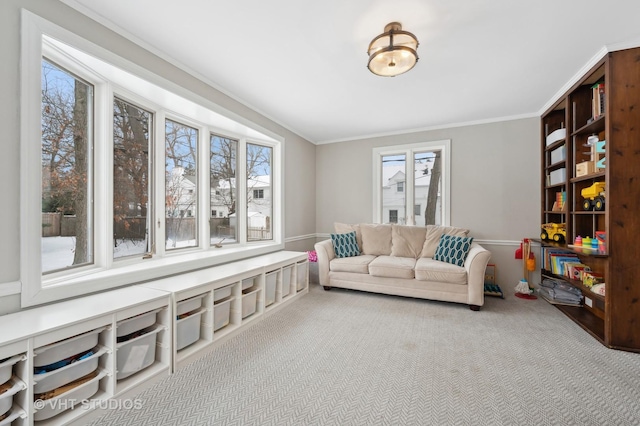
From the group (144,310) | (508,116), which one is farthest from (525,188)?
(144,310)

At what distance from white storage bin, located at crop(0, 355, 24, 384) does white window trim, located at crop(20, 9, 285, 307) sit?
0.45 meters

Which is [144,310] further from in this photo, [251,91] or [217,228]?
[251,91]

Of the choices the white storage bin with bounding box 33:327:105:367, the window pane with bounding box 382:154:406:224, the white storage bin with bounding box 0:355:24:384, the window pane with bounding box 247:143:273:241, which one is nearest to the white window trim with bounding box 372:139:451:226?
the window pane with bounding box 382:154:406:224

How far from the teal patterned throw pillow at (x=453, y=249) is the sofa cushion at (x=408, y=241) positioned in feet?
1.09

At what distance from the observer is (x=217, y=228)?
339 cm

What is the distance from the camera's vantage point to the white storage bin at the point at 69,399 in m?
1.32

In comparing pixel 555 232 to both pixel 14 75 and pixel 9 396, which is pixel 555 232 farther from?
pixel 14 75

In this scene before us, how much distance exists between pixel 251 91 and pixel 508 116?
12.0 feet

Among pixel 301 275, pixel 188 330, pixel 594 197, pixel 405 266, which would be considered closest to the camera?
pixel 188 330

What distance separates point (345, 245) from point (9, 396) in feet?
11.0

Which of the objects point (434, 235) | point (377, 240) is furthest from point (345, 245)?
point (434, 235)

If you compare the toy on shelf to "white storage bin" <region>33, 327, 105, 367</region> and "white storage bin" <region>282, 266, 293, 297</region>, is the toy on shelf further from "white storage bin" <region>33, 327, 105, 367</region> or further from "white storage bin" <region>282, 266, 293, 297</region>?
"white storage bin" <region>33, 327, 105, 367</region>

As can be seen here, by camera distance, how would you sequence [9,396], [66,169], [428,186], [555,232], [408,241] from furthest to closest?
[428,186], [408,241], [555,232], [66,169], [9,396]

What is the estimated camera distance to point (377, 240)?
13.4 ft
